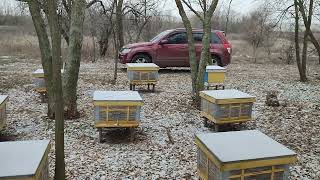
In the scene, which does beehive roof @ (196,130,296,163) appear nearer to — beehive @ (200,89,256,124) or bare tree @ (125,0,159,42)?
beehive @ (200,89,256,124)

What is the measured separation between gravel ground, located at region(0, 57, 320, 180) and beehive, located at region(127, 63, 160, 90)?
42 centimetres

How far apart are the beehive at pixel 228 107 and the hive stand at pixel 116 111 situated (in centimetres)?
149

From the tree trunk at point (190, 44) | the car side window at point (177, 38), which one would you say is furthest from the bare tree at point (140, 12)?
the tree trunk at point (190, 44)

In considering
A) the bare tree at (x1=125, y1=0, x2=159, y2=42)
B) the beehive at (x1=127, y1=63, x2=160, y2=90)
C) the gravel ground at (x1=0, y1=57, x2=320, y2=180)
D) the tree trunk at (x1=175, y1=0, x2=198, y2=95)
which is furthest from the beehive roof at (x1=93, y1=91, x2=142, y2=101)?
the bare tree at (x1=125, y1=0, x2=159, y2=42)

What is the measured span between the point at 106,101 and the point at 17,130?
7.25 feet

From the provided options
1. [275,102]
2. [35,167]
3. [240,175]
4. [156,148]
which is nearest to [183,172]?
[156,148]


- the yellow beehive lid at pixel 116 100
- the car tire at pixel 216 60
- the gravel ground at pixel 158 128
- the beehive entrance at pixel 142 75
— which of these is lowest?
the gravel ground at pixel 158 128

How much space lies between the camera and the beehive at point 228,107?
270 inches

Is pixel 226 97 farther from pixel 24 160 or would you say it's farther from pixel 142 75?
pixel 24 160

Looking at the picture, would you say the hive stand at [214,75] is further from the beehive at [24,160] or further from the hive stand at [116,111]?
the beehive at [24,160]

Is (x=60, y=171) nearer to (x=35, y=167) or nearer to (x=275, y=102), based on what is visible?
(x=35, y=167)

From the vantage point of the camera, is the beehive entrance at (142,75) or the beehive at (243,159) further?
the beehive entrance at (142,75)

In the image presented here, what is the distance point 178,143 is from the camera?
665 cm

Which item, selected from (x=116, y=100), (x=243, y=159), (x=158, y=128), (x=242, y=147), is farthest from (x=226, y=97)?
(x=243, y=159)
